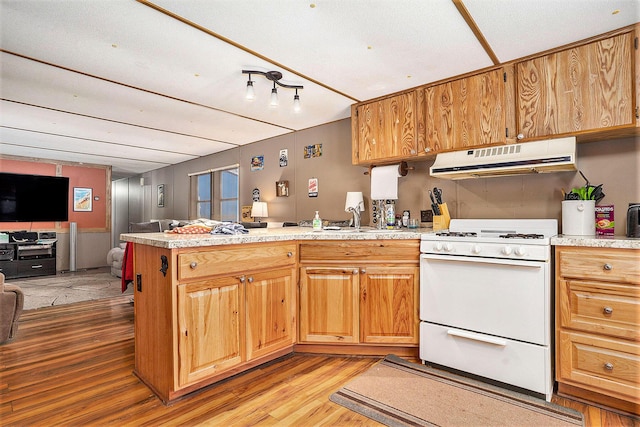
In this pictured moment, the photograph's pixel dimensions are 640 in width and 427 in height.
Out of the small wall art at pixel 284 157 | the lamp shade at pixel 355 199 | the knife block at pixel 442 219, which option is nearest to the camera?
the knife block at pixel 442 219

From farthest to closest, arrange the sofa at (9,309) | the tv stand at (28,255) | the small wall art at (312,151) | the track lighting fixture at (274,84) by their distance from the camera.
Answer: the tv stand at (28,255) → the small wall art at (312,151) → the sofa at (9,309) → the track lighting fixture at (274,84)

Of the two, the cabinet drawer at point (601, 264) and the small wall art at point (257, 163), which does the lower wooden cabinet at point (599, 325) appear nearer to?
the cabinet drawer at point (601, 264)

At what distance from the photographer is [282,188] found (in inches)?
186

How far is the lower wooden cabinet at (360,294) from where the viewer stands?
250cm

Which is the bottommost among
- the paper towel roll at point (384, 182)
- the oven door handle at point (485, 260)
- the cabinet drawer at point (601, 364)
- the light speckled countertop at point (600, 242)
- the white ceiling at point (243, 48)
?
the cabinet drawer at point (601, 364)

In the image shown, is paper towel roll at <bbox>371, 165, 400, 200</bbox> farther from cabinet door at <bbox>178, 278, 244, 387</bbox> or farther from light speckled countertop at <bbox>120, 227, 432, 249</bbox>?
cabinet door at <bbox>178, 278, 244, 387</bbox>

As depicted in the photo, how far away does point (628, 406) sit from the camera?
1844 millimetres

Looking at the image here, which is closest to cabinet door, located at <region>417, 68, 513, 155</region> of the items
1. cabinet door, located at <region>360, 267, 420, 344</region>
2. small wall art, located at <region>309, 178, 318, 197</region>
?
cabinet door, located at <region>360, 267, 420, 344</region>

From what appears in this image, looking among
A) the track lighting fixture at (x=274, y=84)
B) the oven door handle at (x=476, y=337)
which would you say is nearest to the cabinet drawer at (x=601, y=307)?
the oven door handle at (x=476, y=337)

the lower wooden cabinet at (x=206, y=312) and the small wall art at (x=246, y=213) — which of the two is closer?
the lower wooden cabinet at (x=206, y=312)

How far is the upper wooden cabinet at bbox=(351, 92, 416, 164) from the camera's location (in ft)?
9.98

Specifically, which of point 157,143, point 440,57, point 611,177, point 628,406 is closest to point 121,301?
point 157,143

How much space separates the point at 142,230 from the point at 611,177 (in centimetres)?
595

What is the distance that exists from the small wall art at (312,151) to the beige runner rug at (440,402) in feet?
8.81
